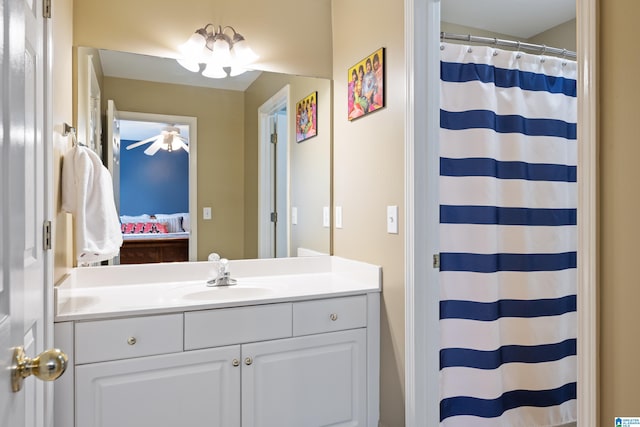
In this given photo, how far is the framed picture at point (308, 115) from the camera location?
2.35 meters

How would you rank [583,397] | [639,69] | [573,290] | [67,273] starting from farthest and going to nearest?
[573,290] → [67,273] → [583,397] → [639,69]

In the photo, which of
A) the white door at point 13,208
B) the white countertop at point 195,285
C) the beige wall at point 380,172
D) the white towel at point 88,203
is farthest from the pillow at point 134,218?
the white door at point 13,208

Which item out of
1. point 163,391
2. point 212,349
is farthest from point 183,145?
point 163,391

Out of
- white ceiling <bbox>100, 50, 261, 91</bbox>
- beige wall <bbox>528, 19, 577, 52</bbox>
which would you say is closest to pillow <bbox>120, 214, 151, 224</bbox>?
white ceiling <bbox>100, 50, 261, 91</bbox>

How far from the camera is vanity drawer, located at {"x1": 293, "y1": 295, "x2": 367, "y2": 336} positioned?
1740 mm

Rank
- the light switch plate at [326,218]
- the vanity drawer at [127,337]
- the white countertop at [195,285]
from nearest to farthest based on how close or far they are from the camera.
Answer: the vanity drawer at [127,337], the white countertop at [195,285], the light switch plate at [326,218]

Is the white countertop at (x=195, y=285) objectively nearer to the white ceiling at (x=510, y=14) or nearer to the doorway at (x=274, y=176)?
the doorway at (x=274, y=176)

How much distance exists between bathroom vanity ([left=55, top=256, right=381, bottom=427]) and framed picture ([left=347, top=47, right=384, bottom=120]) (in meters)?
0.79

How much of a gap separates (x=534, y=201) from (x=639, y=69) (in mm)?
1418

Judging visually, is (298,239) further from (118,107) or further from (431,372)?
(118,107)

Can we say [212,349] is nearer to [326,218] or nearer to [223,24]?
[326,218]

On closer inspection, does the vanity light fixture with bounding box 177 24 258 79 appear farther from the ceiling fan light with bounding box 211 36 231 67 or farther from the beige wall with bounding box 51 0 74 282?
the beige wall with bounding box 51 0 74 282

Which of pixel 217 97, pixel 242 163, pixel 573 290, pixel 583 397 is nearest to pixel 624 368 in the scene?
pixel 583 397

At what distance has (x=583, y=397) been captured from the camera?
941mm
